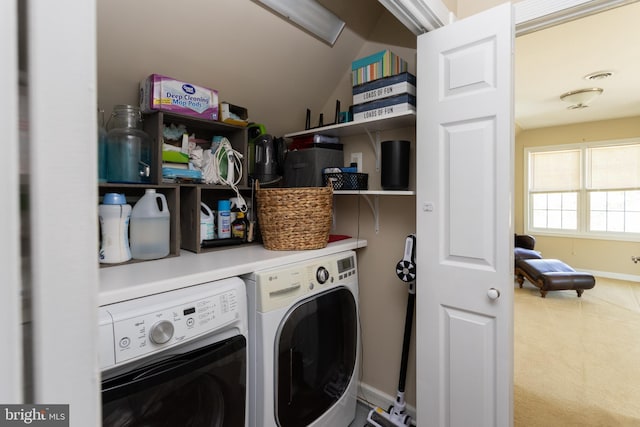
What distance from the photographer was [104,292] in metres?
0.90

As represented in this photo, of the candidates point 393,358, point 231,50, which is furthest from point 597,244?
point 231,50

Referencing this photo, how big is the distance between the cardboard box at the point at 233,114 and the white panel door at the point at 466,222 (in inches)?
36.8

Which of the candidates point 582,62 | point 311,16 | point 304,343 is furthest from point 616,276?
point 311,16

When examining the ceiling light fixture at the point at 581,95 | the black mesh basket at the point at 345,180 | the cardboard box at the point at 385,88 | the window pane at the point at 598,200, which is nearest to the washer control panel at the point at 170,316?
the black mesh basket at the point at 345,180

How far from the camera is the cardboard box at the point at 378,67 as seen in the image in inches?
62.8

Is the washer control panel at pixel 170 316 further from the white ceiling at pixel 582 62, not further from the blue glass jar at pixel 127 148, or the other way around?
the white ceiling at pixel 582 62

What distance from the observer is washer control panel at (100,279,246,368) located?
869 millimetres

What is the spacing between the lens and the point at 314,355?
1.49m

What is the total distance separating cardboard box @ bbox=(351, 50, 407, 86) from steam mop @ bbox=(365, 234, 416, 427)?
2.80 feet

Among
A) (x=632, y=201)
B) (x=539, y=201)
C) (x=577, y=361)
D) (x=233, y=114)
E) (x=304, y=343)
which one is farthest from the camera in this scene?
(x=539, y=201)

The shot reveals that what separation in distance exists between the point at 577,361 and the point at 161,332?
3.09 meters

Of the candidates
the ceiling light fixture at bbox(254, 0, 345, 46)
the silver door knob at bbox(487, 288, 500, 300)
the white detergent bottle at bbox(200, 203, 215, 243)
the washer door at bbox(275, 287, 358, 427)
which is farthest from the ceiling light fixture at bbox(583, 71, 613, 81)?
the white detergent bottle at bbox(200, 203, 215, 243)

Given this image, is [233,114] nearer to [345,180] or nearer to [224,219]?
[224,219]

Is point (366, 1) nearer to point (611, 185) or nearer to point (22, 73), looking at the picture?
point (22, 73)
